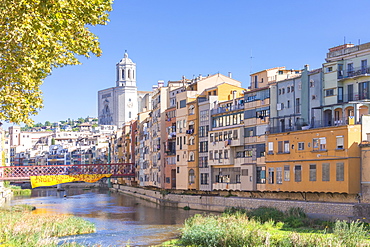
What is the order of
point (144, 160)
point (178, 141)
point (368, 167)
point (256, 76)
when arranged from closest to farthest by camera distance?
point (368, 167)
point (256, 76)
point (178, 141)
point (144, 160)

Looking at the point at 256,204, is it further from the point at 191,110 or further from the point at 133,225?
the point at 191,110

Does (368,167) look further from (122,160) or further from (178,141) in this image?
(122,160)

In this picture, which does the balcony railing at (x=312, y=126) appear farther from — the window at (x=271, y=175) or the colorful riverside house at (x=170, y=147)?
the colorful riverside house at (x=170, y=147)

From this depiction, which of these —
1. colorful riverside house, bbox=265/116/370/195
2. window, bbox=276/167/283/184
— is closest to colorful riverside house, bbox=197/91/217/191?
colorful riverside house, bbox=265/116/370/195

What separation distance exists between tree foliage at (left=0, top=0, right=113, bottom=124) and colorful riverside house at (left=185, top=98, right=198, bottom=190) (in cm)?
4632

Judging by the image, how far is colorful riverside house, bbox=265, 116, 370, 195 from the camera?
48344 millimetres

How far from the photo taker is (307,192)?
53219 millimetres

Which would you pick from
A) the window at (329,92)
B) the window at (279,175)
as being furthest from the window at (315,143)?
the window at (279,175)

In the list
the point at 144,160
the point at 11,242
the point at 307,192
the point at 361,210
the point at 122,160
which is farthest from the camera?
the point at 122,160

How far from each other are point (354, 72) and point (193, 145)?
26331mm

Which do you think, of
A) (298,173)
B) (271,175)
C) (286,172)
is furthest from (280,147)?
(298,173)

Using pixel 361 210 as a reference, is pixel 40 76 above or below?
above

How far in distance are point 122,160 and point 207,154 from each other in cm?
6621

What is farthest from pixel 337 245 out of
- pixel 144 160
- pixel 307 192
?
pixel 144 160
